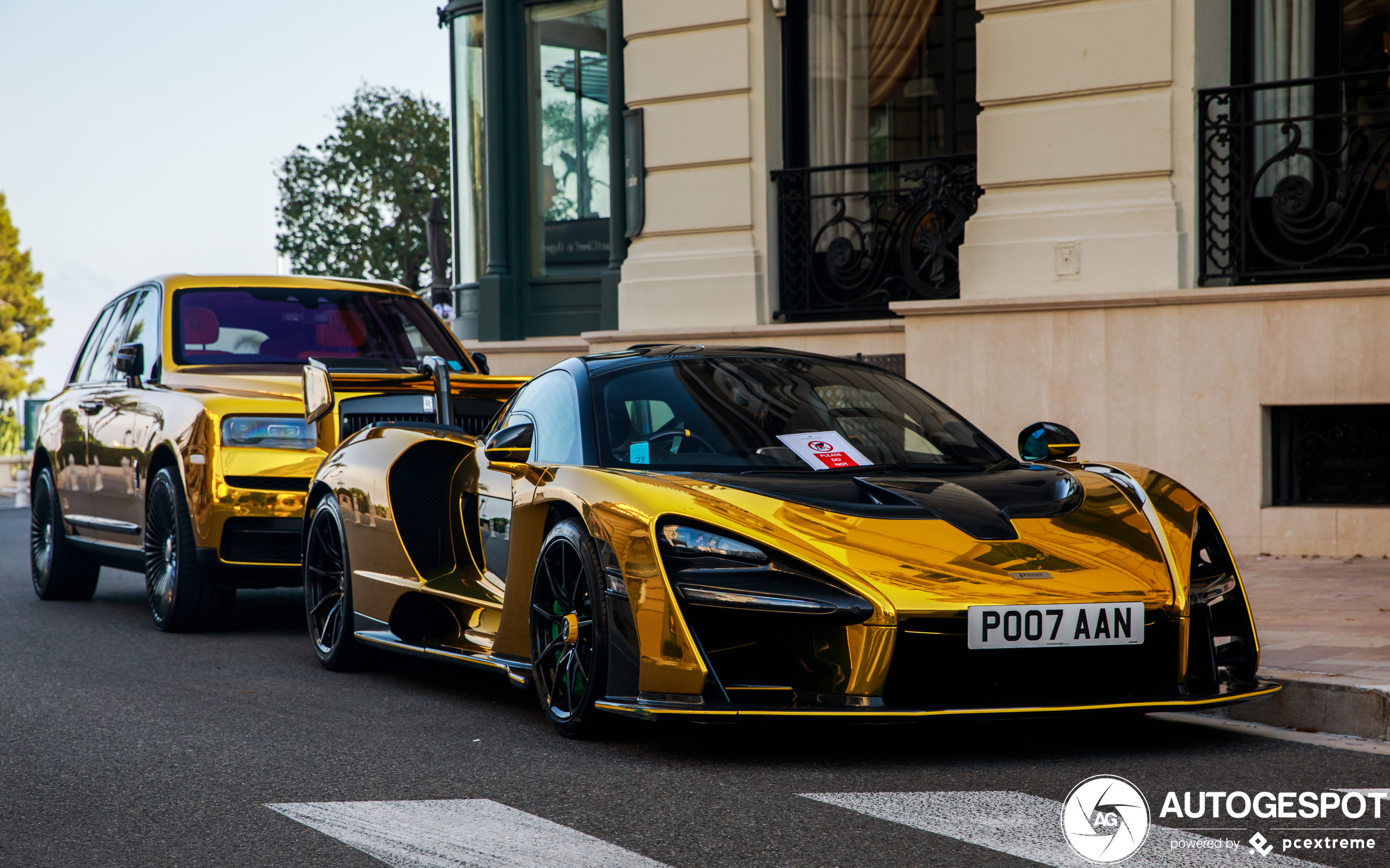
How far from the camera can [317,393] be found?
8.20 metres

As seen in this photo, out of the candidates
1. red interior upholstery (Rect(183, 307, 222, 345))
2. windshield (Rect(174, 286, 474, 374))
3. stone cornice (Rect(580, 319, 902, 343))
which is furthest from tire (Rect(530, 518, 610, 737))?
stone cornice (Rect(580, 319, 902, 343))

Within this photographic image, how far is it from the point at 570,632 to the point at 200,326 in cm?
499

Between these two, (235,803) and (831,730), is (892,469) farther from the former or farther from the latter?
(235,803)

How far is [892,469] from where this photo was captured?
5559 millimetres

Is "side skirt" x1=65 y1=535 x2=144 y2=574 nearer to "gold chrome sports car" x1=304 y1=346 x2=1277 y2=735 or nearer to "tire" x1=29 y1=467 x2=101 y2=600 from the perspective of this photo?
"tire" x1=29 y1=467 x2=101 y2=600

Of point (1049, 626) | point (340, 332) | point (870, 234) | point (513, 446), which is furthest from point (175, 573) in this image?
point (870, 234)

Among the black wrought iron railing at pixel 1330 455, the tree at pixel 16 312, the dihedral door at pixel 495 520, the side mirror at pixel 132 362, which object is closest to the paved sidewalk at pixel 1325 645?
the black wrought iron railing at pixel 1330 455

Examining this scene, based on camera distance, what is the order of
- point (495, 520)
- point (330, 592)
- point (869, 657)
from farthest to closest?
1. point (330, 592)
2. point (495, 520)
3. point (869, 657)

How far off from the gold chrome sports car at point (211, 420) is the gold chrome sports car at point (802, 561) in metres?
2.02

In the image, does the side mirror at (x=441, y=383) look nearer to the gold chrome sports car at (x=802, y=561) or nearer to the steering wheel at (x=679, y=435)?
the gold chrome sports car at (x=802, y=561)

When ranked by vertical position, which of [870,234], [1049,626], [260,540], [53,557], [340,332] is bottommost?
[53,557]

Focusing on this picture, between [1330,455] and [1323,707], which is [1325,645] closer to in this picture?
[1323,707]

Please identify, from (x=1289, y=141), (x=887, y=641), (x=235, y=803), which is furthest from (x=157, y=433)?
(x=1289, y=141)

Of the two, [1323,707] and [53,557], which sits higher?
[1323,707]
